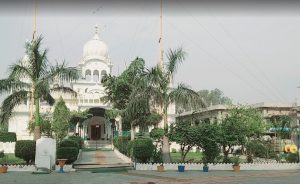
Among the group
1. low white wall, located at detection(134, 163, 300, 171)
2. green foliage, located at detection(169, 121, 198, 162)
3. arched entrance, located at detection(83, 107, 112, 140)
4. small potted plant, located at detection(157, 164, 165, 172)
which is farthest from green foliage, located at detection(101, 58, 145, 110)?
arched entrance, located at detection(83, 107, 112, 140)

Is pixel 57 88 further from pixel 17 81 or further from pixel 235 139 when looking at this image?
pixel 235 139

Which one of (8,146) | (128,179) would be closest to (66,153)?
(128,179)

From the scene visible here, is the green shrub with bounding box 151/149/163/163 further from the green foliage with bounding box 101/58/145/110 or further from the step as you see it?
the green foliage with bounding box 101/58/145/110

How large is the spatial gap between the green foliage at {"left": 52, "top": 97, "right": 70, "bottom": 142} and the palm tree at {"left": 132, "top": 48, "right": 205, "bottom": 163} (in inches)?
789

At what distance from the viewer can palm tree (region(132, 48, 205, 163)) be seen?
20.2 m

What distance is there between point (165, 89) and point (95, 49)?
3665cm

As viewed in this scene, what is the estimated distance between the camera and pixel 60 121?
129 feet

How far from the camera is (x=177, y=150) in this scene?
137 ft

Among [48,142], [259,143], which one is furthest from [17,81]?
[259,143]

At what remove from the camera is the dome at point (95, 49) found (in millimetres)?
55438

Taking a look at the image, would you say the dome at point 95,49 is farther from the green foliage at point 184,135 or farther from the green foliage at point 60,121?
the green foliage at point 184,135

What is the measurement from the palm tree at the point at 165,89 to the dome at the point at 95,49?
3523cm

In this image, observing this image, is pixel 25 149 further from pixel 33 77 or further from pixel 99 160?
pixel 99 160

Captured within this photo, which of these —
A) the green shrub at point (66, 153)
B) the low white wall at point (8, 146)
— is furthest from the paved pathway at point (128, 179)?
the low white wall at point (8, 146)
